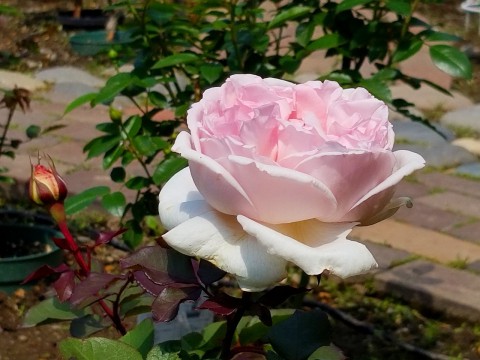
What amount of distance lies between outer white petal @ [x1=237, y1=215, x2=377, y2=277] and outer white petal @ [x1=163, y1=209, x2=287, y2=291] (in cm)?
3

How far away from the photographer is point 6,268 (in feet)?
10.1

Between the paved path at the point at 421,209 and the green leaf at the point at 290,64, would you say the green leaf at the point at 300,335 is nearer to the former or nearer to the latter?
the green leaf at the point at 290,64

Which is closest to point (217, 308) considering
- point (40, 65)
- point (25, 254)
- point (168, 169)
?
point (168, 169)

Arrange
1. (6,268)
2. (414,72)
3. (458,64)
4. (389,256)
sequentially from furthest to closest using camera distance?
(414,72)
(389,256)
(6,268)
(458,64)

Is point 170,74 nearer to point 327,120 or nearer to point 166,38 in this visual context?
point 166,38

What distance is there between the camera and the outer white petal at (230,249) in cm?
97

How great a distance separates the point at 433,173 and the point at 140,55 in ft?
7.49

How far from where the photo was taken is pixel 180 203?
108cm

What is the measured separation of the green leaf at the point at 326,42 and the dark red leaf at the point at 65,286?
111 cm

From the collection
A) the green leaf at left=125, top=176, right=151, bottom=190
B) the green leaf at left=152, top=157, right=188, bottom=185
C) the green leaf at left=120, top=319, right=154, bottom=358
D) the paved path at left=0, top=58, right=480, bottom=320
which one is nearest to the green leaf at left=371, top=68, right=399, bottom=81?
the green leaf at left=152, top=157, right=188, bottom=185

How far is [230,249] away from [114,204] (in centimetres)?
147

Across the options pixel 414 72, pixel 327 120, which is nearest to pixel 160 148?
pixel 327 120

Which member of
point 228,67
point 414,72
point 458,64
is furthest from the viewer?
point 414,72

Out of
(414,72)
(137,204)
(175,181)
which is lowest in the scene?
→ (414,72)
